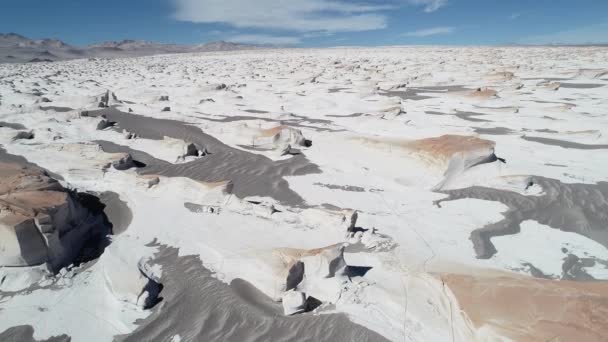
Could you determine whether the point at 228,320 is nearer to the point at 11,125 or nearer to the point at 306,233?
the point at 306,233

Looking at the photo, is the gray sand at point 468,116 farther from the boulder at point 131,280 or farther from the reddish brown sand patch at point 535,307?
the boulder at point 131,280

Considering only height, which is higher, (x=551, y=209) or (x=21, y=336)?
(x=551, y=209)

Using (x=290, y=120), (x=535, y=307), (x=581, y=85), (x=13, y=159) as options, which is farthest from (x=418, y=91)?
(x=13, y=159)

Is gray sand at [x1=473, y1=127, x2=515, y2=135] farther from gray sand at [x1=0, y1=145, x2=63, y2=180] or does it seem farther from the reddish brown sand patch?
gray sand at [x1=0, y1=145, x2=63, y2=180]

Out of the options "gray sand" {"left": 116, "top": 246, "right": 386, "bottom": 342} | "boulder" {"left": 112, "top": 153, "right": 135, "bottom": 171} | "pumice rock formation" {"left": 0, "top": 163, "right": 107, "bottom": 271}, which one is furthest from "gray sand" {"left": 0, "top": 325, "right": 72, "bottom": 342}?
"boulder" {"left": 112, "top": 153, "right": 135, "bottom": 171}

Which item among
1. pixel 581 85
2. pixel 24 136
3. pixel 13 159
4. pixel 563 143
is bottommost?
→ pixel 13 159
